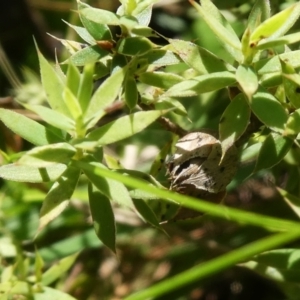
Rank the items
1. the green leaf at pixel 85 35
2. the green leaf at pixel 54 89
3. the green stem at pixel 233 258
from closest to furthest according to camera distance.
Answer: the green stem at pixel 233 258
the green leaf at pixel 54 89
the green leaf at pixel 85 35

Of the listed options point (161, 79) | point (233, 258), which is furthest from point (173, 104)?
point (233, 258)

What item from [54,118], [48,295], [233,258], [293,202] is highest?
[54,118]

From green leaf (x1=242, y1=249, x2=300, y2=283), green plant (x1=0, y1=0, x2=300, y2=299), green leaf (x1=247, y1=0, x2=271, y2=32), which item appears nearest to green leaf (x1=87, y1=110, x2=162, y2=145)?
green plant (x1=0, y1=0, x2=300, y2=299)

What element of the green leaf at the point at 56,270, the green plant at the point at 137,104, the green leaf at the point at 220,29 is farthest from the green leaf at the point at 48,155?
the green leaf at the point at 56,270

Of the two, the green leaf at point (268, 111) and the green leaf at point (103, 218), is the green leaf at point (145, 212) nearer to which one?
the green leaf at point (103, 218)

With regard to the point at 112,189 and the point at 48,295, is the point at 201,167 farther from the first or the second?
the point at 48,295

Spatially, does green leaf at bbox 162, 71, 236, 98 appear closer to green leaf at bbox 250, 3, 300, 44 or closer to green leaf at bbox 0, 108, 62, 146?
green leaf at bbox 250, 3, 300, 44
